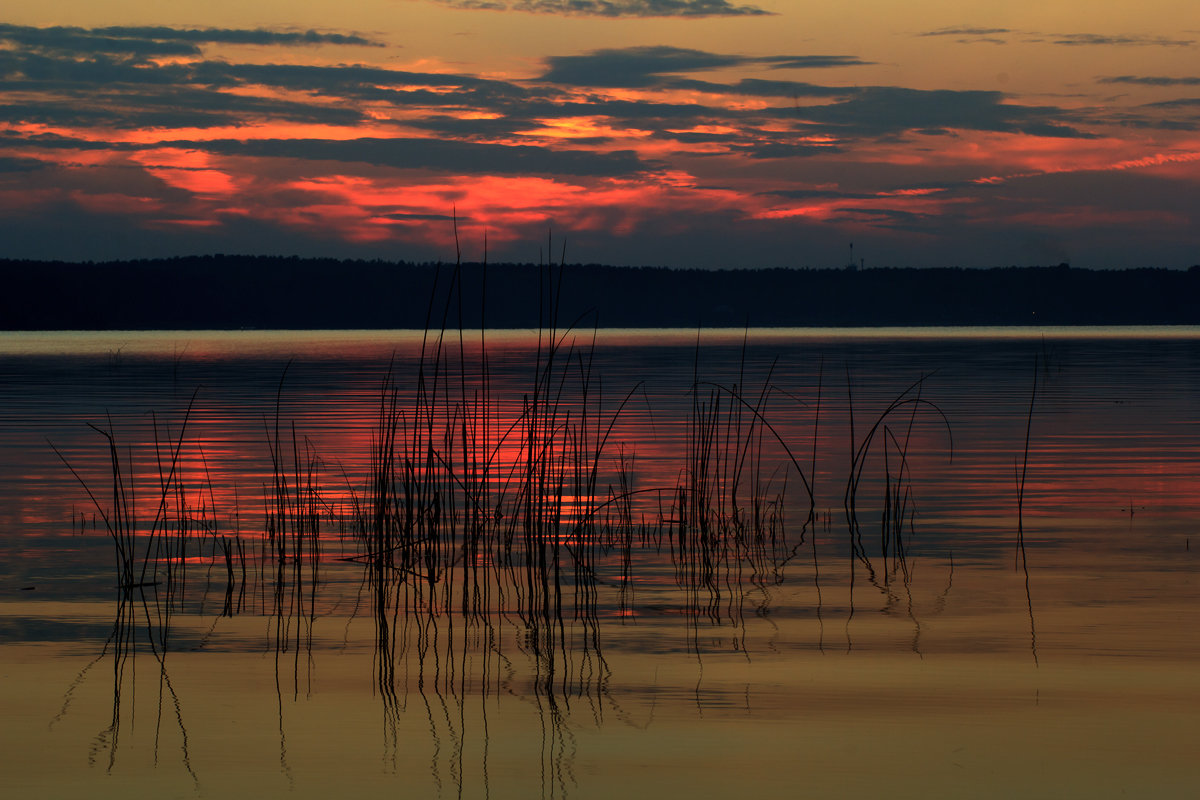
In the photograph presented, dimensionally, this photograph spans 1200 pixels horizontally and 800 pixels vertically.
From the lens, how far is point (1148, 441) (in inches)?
821

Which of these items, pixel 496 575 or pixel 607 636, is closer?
pixel 607 636

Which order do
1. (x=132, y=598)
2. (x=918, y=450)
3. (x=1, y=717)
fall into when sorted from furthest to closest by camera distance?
(x=918, y=450) → (x=132, y=598) → (x=1, y=717)

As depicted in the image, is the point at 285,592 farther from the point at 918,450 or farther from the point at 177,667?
the point at 918,450

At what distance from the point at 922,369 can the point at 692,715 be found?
4081cm

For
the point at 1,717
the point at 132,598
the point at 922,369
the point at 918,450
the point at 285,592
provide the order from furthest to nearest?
the point at 922,369 < the point at 918,450 < the point at 285,592 < the point at 132,598 < the point at 1,717

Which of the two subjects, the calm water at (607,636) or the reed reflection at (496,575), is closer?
the calm water at (607,636)

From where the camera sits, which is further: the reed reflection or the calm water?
the reed reflection

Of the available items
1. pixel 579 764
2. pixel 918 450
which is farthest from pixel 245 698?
pixel 918 450

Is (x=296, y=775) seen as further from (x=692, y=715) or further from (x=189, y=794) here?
(x=692, y=715)

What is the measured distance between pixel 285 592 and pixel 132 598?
1049mm

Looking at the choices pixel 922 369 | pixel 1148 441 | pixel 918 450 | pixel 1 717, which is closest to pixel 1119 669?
pixel 1 717

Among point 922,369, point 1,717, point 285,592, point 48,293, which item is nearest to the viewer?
point 1,717

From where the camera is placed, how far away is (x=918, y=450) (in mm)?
20047

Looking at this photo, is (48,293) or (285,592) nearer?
(285,592)
